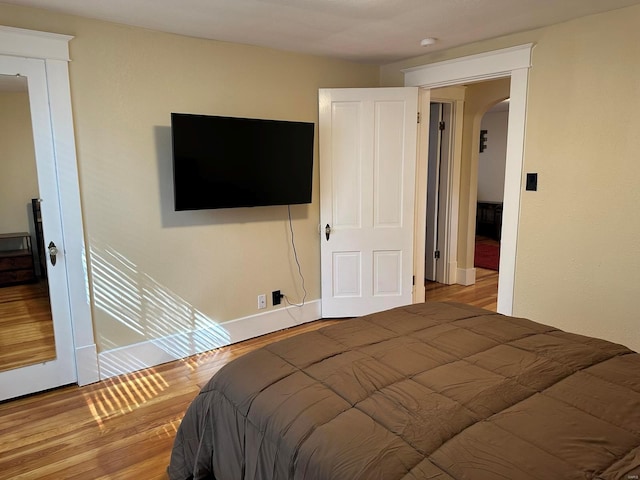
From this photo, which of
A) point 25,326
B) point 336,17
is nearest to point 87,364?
point 25,326

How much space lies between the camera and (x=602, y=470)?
113 cm

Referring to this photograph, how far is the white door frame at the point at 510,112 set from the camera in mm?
3135

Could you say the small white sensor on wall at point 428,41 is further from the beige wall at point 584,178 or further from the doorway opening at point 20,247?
the doorway opening at point 20,247

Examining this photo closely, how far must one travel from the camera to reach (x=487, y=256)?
6855 mm

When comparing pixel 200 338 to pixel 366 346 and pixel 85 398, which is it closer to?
pixel 85 398

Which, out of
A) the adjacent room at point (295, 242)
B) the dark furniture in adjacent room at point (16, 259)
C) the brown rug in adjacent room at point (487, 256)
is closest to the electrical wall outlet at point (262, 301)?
the adjacent room at point (295, 242)

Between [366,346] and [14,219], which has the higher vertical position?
[14,219]

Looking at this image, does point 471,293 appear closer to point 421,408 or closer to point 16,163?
point 421,408

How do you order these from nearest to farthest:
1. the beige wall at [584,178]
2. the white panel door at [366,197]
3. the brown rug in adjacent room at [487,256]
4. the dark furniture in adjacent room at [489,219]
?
the beige wall at [584,178]
the white panel door at [366,197]
the brown rug in adjacent room at [487,256]
the dark furniture in adjacent room at [489,219]

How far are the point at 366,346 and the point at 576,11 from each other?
8.12ft

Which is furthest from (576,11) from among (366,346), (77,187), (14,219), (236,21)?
(14,219)

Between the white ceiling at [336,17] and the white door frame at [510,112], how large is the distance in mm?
181

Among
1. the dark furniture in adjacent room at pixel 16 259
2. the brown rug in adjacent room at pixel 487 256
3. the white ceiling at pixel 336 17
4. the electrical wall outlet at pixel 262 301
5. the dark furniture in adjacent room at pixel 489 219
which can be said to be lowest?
the brown rug in adjacent room at pixel 487 256

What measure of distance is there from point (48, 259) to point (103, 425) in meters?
1.11
